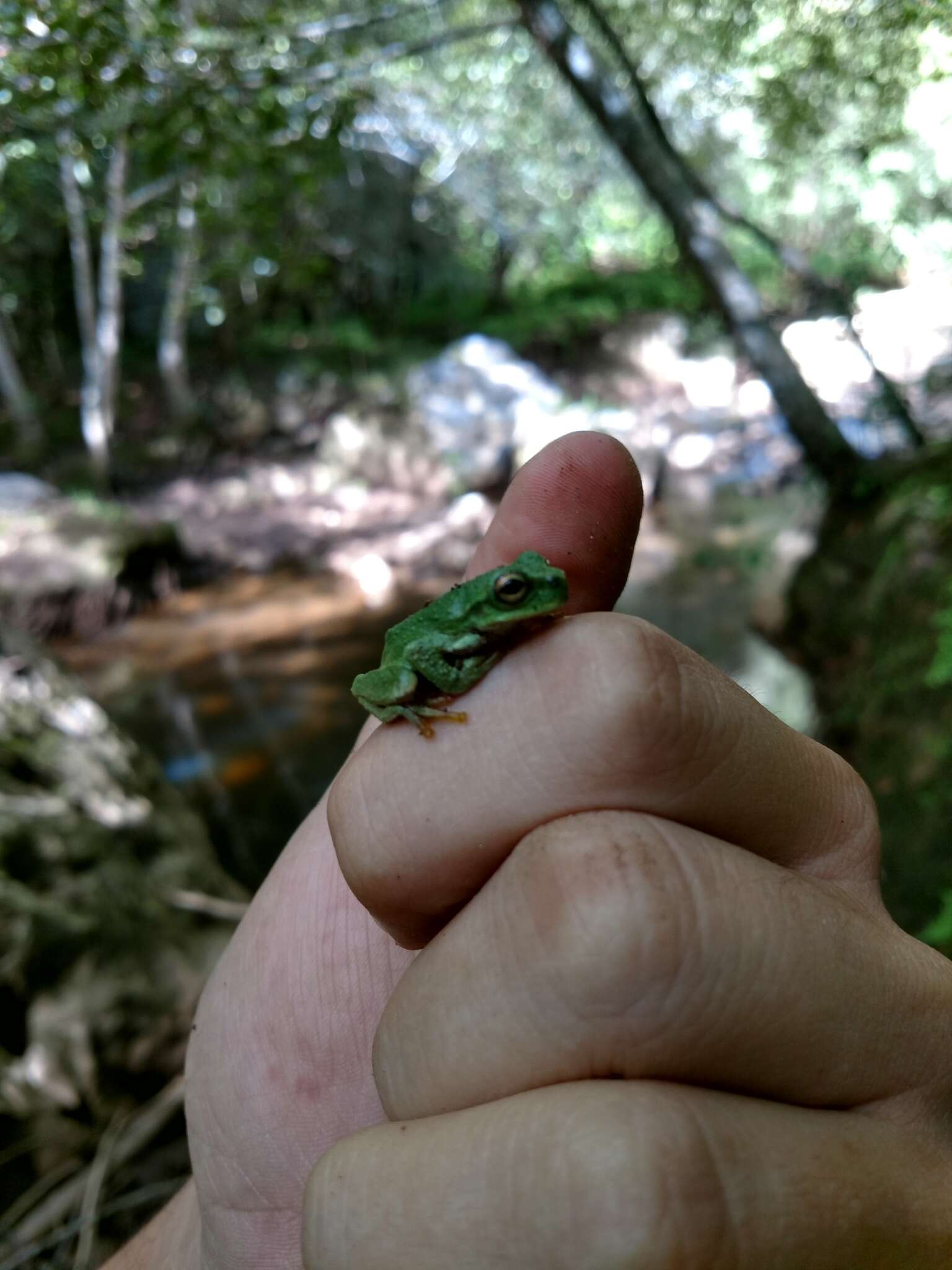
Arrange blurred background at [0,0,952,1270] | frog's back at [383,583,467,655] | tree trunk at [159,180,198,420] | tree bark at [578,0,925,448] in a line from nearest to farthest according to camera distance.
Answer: frog's back at [383,583,467,655]
blurred background at [0,0,952,1270]
tree bark at [578,0,925,448]
tree trunk at [159,180,198,420]

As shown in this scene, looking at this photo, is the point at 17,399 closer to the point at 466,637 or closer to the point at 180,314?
the point at 180,314

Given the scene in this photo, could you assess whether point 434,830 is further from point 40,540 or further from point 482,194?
point 482,194

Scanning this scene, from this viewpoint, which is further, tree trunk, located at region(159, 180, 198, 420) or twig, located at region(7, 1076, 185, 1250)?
tree trunk, located at region(159, 180, 198, 420)

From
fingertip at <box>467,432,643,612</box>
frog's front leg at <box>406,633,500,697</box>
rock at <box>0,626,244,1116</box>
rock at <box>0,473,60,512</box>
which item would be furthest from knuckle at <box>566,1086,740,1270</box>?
rock at <box>0,473,60,512</box>

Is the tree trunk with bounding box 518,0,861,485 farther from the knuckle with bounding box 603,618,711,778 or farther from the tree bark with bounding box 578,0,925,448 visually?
the knuckle with bounding box 603,618,711,778

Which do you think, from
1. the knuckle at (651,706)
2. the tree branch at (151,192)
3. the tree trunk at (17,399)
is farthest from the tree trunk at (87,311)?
the knuckle at (651,706)

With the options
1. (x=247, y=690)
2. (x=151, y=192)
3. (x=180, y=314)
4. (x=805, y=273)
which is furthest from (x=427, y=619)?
(x=180, y=314)

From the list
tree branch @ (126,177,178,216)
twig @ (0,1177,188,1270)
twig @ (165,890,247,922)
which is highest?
tree branch @ (126,177,178,216)
